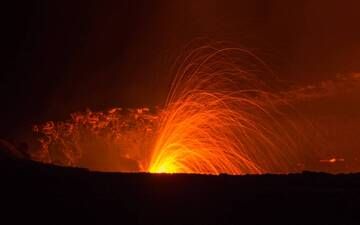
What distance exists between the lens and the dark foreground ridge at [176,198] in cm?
1125

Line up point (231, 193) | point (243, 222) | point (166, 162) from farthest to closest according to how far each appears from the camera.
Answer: point (166, 162) → point (231, 193) → point (243, 222)

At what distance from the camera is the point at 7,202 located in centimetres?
1203

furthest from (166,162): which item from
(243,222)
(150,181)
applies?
(243,222)

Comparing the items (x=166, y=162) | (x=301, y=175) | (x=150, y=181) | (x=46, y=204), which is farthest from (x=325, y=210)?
(x=166, y=162)

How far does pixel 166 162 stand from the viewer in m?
23.1

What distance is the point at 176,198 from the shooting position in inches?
469

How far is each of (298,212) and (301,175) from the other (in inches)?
53.6

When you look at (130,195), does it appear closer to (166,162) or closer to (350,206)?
(350,206)

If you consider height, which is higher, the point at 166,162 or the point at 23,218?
the point at 23,218

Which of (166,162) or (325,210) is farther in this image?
(166,162)

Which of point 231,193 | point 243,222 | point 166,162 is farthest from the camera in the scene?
point 166,162

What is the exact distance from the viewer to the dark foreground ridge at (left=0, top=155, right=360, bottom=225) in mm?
11250

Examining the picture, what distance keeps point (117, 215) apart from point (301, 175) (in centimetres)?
371

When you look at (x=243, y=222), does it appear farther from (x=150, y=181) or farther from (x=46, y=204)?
(x=46, y=204)
